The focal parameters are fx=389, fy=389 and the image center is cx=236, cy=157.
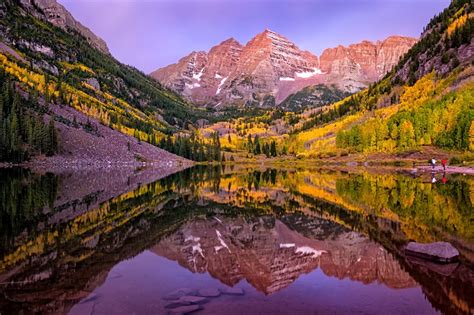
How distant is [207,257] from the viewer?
21500mm

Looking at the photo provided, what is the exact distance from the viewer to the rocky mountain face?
1798 centimetres

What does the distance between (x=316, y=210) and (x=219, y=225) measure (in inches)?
453

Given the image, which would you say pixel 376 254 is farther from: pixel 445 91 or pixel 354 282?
pixel 445 91

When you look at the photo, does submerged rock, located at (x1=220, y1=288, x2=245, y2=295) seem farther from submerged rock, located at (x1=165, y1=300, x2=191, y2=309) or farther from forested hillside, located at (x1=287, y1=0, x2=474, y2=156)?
forested hillside, located at (x1=287, y1=0, x2=474, y2=156)

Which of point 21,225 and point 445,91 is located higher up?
point 445,91

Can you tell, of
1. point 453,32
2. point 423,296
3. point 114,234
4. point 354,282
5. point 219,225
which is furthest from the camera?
point 453,32

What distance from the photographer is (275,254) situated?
22.8m

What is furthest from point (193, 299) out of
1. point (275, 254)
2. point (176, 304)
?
point (275, 254)

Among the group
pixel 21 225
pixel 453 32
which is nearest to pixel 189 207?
pixel 21 225

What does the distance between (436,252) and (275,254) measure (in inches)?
333

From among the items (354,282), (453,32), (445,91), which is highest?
(453,32)

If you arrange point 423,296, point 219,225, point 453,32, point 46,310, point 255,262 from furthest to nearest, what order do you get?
point 453,32 < point 219,225 < point 255,262 < point 423,296 < point 46,310

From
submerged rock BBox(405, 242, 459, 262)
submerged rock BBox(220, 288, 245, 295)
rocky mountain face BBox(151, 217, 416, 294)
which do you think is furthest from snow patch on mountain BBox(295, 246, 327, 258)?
submerged rock BBox(220, 288, 245, 295)

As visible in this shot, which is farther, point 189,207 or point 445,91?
point 445,91
